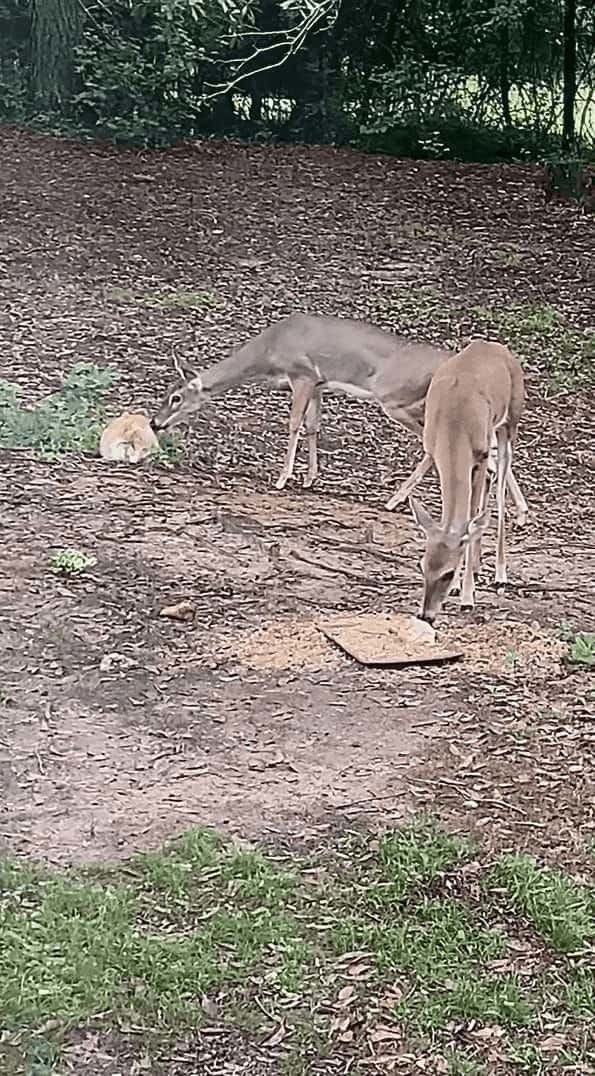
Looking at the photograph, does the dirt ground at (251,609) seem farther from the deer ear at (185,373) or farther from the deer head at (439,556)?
the deer ear at (185,373)

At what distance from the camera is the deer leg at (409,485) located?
25.0 feet

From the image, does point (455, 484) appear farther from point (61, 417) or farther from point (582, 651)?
point (61, 417)

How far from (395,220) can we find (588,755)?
9.92m

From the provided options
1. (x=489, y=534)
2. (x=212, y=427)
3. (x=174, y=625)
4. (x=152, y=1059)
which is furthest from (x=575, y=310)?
(x=152, y=1059)

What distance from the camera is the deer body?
8.42 meters

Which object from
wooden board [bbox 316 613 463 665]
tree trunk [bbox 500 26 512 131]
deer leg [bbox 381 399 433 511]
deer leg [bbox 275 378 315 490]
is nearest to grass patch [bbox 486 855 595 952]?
wooden board [bbox 316 613 463 665]

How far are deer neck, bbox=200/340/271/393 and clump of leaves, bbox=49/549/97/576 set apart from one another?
6.94ft

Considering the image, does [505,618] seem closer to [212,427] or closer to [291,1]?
[212,427]

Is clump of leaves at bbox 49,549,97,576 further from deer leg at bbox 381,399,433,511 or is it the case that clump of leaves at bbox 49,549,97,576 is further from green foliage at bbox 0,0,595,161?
green foliage at bbox 0,0,595,161

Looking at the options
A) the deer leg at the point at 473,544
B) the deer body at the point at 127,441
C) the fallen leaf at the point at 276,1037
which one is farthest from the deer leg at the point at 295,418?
the fallen leaf at the point at 276,1037

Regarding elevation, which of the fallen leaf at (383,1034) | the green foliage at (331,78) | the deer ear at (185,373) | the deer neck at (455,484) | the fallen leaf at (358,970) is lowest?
the fallen leaf at (383,1034)

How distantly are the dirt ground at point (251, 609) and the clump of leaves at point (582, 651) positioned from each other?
0.08m

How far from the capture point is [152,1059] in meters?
3.74

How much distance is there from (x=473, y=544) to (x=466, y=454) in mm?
355
